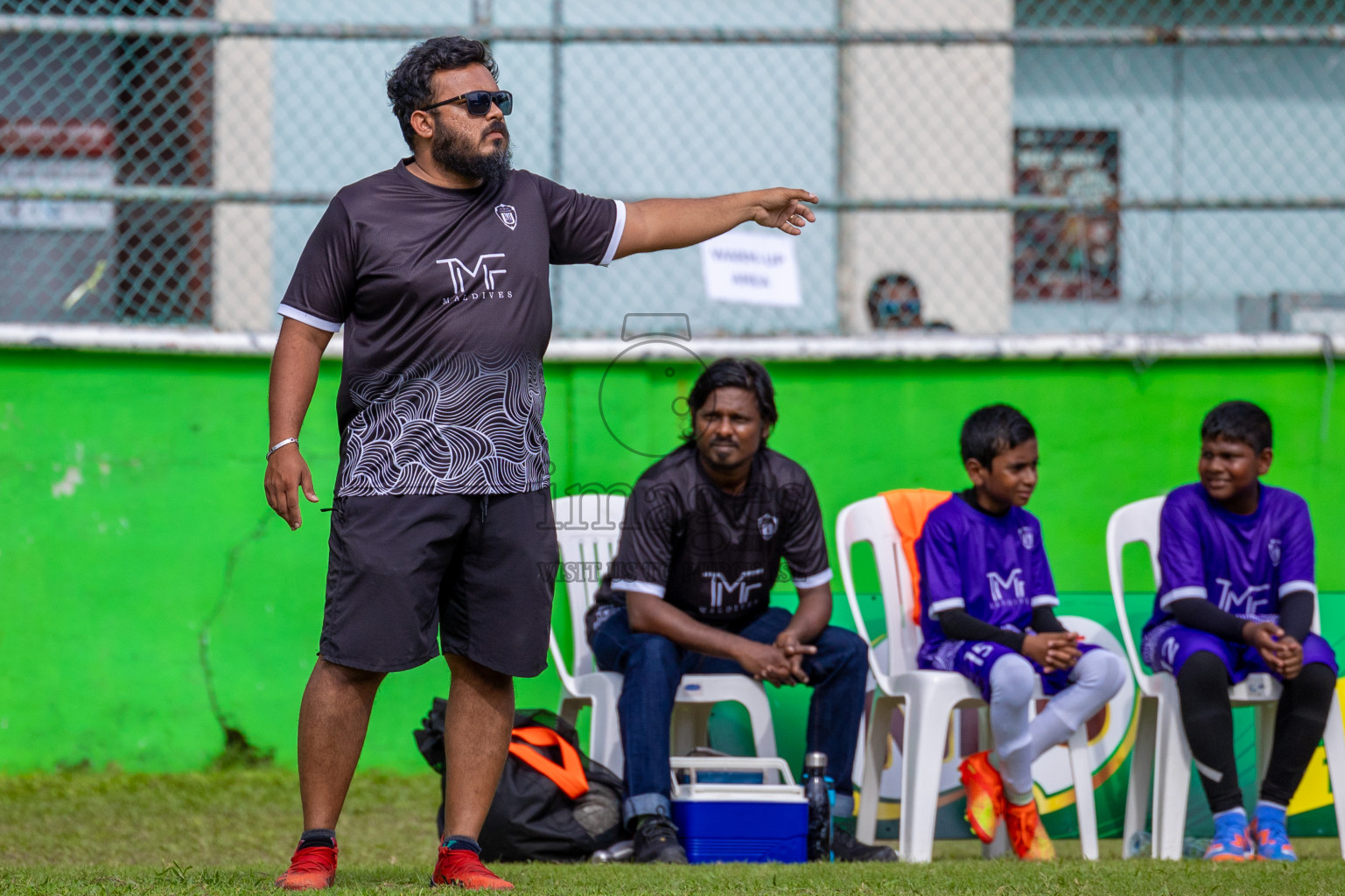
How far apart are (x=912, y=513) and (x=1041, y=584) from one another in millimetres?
528

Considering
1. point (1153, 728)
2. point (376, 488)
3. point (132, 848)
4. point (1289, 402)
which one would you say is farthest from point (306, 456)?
point (1289, 402)

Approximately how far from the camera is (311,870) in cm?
290

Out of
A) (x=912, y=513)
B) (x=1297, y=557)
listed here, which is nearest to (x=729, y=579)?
(x=912, y=513)

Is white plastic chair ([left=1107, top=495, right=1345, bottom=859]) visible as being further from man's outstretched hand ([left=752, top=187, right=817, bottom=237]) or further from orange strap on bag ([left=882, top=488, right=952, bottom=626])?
man's outstretched hand ([left=752, top=187, right=817, bottom=237])

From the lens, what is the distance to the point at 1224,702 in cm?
426

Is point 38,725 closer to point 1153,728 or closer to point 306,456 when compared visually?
point 306,456

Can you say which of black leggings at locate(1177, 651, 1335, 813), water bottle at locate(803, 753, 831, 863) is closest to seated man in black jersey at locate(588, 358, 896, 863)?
water bottle at locate(803, 753, 831, 863)

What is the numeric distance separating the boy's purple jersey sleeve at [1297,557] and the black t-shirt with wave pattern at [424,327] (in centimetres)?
271

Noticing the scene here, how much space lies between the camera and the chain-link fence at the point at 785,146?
5734 mm

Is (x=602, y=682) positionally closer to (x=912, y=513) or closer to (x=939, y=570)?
(x=939, y=570)

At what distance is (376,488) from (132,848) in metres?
2.02

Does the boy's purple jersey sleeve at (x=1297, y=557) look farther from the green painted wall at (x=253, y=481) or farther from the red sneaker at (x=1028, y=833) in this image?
the red sneaker at (x=1028, y=833)

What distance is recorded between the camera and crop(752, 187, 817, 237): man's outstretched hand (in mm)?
3311

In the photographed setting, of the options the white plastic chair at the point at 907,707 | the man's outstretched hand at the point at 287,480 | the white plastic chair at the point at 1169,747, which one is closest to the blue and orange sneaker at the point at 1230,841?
the white plastic chair at the point at 1169,747
